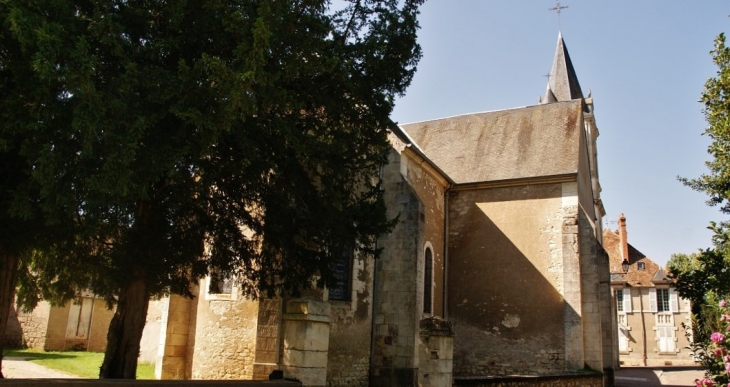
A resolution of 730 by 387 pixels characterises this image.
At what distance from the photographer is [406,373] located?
12461 mm

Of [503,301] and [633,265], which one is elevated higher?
[633,265]

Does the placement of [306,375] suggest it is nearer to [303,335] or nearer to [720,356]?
[303,335]

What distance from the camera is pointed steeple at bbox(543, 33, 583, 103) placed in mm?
29000

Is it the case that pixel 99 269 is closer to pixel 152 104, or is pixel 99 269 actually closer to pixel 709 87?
pixel 152 104

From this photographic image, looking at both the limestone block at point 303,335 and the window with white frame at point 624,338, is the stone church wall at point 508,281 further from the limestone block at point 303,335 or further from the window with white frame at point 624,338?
the window with white frame at point 624,338

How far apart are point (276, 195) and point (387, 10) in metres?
3.43

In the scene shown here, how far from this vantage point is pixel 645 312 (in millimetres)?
38094

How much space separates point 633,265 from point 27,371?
124 feet

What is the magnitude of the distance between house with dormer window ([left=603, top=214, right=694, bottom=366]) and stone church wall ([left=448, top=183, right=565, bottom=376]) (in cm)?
2316

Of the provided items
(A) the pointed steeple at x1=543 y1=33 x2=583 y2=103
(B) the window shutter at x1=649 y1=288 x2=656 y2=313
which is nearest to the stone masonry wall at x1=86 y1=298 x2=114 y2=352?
(A) the pointed steeple at x1=543 y1=33 x2=583 y2=103

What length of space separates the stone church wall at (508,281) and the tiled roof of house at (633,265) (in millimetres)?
23658

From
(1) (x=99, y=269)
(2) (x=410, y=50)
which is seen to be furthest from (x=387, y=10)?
(1) (x=99, y=269)

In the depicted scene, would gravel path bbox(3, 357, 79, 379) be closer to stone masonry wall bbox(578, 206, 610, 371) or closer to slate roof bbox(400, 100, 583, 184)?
slate roof bbox(400, 100, 583, 184)

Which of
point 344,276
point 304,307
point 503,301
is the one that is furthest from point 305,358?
point 503,301
